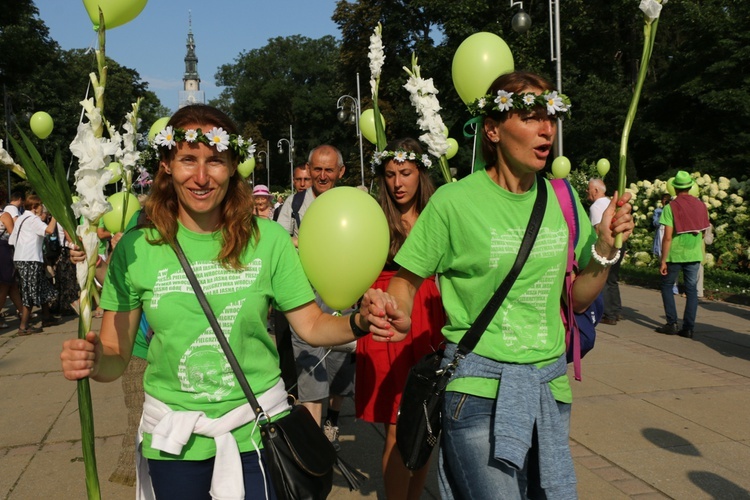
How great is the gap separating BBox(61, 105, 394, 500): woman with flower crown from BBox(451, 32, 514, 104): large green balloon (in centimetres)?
178

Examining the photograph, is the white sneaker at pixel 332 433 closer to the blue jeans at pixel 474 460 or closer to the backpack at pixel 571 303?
the backpack at pixel 571 303

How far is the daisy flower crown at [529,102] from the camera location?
2.43 m

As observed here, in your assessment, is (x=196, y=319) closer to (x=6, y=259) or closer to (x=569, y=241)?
(x=569, y=241)

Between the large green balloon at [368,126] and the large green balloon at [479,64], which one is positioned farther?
the large green balloon at [368,126]

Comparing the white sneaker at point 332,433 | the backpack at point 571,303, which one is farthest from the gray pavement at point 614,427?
the backpack at point 571,303

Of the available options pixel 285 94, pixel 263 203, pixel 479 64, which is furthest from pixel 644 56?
pixel 285 94

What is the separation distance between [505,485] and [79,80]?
44.6m

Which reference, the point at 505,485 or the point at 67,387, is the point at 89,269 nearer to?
the point at 505,485

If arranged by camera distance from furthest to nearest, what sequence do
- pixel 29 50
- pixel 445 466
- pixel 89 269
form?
pixel 29 50 → pixel 445 466 → pixel 89 269

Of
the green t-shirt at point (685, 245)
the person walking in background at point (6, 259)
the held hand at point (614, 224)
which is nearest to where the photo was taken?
the held hand at point (614, 224)

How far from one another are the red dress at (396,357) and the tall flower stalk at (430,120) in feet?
2.36

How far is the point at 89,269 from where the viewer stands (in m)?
1.94

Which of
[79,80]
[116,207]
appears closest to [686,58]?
[116,207]

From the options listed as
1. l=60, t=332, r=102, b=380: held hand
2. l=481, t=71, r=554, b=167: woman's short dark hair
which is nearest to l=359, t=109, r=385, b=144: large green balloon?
l=481, t=71, r=554, b=167: woman's short dark hair
